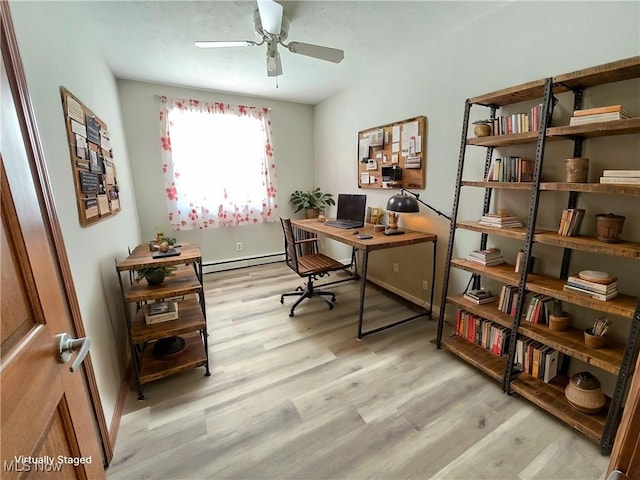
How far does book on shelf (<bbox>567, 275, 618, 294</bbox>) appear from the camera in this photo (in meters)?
1.38

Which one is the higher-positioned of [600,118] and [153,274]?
[600,118]

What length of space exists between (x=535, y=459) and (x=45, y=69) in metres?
2.86

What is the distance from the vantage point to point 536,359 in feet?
5.66

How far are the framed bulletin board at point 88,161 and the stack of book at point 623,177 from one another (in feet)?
8.47

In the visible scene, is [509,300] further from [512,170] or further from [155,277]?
[155,277]

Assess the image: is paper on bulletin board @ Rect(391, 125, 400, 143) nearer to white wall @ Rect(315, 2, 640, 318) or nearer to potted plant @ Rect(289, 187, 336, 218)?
white wall @ Rect(315, 2, 640, 318)

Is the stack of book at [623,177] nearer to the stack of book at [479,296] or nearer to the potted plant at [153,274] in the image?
the stack of book at [479,296]

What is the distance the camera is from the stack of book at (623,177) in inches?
48.5

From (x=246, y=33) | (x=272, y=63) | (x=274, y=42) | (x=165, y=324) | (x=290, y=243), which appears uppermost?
(x=246, y=33)

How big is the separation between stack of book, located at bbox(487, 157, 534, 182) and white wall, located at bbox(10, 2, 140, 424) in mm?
2395

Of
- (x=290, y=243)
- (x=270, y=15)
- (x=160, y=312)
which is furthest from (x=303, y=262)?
(x=270, y=15)

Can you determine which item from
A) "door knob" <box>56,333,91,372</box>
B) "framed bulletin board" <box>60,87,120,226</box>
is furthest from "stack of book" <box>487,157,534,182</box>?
"framed bulletin board" <box>60,87,120,226</box>

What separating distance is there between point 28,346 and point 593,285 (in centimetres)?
213

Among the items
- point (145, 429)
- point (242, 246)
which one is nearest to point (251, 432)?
point (145, 429)
